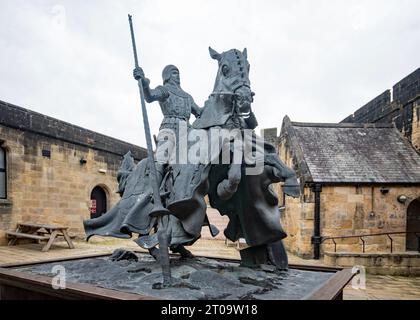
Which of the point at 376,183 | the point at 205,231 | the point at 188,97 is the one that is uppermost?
the point at 188,97

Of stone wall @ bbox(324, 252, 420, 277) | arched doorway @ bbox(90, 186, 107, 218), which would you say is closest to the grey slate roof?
stone wall @ bbox(324, 252, 420, 277)

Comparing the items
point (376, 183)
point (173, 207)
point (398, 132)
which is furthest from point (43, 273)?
point (398, 132)

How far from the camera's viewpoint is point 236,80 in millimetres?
3512

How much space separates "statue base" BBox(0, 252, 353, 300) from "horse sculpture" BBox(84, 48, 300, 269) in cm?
30

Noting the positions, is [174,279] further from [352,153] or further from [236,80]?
[352,153]

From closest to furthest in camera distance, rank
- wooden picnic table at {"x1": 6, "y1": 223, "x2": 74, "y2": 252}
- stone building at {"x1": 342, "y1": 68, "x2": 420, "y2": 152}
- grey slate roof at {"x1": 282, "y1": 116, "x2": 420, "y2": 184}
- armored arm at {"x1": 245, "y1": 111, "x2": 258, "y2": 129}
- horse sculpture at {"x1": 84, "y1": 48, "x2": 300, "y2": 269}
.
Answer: horse sculpture at {"x1": 84, "y1": 48, "x2": 300, "y2": 269} < armored arm at {"x1": 245, "y1": 111, "x2": 258, "y2": 129} < wooden picnic table at {"x1": 6, "y1": 223, "x2": 74, "y2": 252} < grey slate roof at {"x1": 282, "y1": 116, "x2": 420, "y2": 184} < stone building at {"x1": 342, "y1": 68, "x2": 420, "y2": 152}

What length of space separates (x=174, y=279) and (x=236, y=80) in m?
1.98

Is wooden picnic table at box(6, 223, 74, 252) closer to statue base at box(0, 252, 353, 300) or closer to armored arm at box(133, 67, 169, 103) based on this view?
statue base at box(0, 252, 353, 300)

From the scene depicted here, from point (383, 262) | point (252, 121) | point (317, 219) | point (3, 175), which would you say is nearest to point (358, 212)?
point (317, 219)

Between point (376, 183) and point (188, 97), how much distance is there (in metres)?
8.78

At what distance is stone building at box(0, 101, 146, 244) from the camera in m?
10.8
